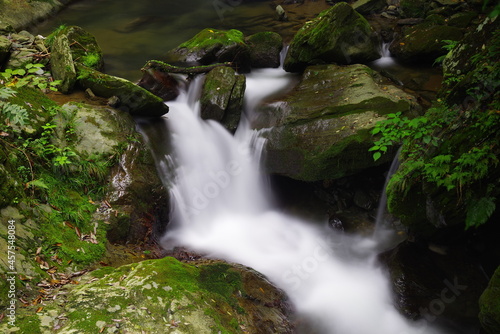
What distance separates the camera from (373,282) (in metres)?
5.96

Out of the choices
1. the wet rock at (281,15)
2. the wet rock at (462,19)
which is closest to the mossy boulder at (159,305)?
the wet rock at (462,19)

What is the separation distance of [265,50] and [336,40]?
2.35 metres

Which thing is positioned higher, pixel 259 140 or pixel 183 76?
pixel 183 76

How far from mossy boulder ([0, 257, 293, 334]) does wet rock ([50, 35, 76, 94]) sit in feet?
14.5

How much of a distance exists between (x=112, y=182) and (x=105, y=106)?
1716 mm

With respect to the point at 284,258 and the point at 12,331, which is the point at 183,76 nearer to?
the point at 284,258

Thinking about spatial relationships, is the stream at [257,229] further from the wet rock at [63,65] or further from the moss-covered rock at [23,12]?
the moss-covered rock at [23,12]

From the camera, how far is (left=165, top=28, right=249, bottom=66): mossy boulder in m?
9.73

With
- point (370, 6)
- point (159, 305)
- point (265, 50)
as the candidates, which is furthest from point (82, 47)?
point (370, 6)

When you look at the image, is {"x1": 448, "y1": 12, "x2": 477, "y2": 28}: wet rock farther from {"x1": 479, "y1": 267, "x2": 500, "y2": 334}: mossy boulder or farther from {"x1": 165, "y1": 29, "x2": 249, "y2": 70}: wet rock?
{"x1": 479, "y1": 267, "x2": 500, "y2": 334}: mossy boulder

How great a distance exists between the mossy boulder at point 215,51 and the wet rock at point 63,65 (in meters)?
3.26

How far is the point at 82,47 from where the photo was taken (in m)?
8.28

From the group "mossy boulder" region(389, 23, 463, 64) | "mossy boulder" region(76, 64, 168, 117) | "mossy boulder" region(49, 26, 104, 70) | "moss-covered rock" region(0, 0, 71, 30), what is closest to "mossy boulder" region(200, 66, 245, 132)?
"mossy boulder" region(76, 64, 168, 117)

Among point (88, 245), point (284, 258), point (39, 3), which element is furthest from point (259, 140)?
point (39, 3)
